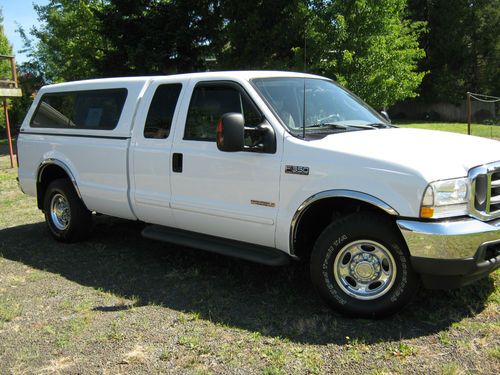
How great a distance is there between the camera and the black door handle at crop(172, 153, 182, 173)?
4.91m

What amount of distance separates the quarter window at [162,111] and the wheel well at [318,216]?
5.43 feet

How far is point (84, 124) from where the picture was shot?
6.07 metres

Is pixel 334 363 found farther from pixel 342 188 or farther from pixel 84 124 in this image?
pixel 84 124

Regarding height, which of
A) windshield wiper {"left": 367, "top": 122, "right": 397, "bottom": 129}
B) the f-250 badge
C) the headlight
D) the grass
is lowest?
the grass

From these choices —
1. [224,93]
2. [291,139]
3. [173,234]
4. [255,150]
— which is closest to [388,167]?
[291,139]

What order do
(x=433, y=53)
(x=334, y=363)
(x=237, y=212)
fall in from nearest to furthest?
(x=334, y=363), (x=237, y=212), (x=433, y=53)

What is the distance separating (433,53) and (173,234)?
3602 cm

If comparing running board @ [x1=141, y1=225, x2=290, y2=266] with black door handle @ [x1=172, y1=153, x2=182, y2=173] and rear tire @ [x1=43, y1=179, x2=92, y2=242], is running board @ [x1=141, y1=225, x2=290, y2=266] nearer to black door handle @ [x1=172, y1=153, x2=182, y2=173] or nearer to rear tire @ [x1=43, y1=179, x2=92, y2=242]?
black door handle @ [x1=172, y1=153, x2=182, y2=173]

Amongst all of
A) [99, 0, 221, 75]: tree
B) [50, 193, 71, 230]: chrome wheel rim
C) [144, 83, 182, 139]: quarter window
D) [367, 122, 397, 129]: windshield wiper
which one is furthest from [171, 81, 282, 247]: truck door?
[99, 0, 221, 75]: tree

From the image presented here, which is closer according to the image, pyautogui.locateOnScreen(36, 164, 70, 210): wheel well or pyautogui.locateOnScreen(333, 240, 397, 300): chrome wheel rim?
pyautogui.locateOnScreen(333, 240, 397, 300): chrome wheel rim

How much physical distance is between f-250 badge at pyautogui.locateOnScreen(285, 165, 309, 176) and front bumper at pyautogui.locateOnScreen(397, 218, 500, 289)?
2.68 feet

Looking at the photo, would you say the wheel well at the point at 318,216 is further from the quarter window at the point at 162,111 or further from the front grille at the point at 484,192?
the quarter window at the point at 162,111

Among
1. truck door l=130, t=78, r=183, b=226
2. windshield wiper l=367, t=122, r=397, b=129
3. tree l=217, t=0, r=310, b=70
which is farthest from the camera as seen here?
tree l=217, t=0, r=310, b=70

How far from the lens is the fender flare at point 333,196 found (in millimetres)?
3693
